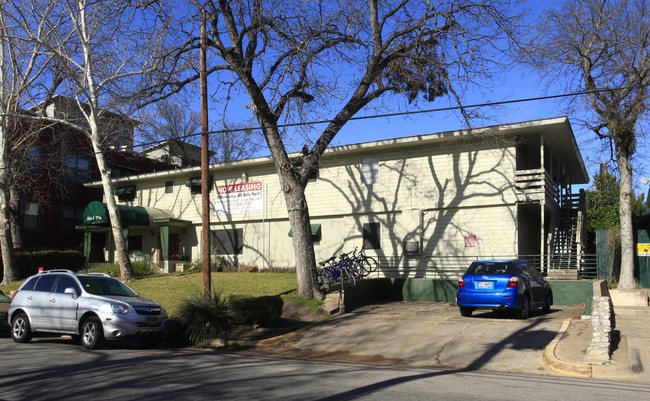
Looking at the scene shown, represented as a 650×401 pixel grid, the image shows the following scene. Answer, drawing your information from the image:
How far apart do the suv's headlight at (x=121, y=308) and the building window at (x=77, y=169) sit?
22.5 meters

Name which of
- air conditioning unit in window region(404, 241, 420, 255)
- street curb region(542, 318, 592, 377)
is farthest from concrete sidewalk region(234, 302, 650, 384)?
air conditioning unit in window region(404, 241, 420, 255)

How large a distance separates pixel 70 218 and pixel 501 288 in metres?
28.5

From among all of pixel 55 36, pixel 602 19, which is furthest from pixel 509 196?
pixel 55 36

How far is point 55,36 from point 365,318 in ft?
51.4

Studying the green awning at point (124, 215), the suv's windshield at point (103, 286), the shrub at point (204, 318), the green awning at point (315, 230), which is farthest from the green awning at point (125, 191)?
the shrub at point (204, 318)

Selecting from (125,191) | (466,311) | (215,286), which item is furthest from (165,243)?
(466,311)

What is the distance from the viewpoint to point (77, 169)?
31.9 metres

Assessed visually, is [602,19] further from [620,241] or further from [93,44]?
[93,44]

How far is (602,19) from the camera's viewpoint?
1923 cm

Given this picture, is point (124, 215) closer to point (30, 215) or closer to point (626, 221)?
point (30, 215)

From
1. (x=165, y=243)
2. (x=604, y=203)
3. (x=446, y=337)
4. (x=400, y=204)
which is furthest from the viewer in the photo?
(x=604, y=203)

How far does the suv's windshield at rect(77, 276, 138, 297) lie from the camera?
12.0 meters

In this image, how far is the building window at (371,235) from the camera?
22844mm

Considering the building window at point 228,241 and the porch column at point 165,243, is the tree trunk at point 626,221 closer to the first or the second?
the building window at point 228,241
